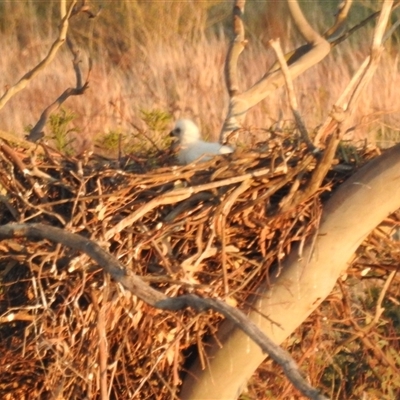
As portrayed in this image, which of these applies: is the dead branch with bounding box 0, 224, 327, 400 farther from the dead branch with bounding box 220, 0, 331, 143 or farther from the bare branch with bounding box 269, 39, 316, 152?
the dead branch with bounding box 220, 0, 331, 143

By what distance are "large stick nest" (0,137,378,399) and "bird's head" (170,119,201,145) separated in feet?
3.42

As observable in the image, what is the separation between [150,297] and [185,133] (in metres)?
1.87

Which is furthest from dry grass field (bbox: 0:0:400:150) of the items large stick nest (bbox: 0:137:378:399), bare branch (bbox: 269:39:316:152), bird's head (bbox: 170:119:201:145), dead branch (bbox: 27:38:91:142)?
bare branch (bbox: 269:39:316:152)

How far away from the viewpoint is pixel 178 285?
261 cm

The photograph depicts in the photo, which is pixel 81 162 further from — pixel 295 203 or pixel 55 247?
pixel 295 203

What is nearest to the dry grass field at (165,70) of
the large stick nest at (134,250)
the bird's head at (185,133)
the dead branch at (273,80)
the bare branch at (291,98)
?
the bird's head at (185,133)

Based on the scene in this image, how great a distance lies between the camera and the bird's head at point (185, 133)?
395cm

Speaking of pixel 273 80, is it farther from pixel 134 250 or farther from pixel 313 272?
pixel 134 250

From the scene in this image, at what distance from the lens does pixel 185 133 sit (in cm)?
413

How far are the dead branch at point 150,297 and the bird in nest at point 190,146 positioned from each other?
1.55ft

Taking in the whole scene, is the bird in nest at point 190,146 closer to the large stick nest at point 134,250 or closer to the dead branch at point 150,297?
the large stick nest at point 134,250

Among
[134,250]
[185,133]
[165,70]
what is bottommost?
[165,70]

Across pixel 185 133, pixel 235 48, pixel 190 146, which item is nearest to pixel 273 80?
pixel 235 48

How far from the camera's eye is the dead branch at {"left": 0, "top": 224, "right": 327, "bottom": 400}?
2.06m
